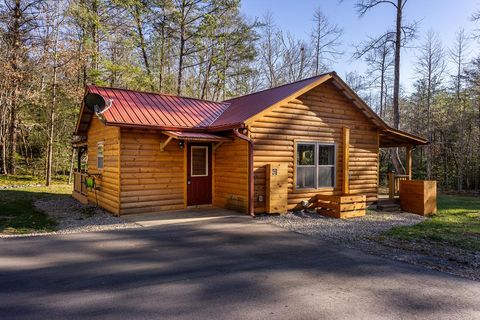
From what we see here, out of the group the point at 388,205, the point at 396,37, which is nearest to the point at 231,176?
the point at 388,205

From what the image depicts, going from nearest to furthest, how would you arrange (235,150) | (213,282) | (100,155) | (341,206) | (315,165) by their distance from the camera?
(213,282)
(341,206)
(235,150)
(315,165)
(100,155)

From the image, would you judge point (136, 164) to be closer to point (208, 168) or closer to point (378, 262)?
point (208, 168)

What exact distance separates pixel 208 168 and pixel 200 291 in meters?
6.73

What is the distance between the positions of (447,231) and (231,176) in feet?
19.4

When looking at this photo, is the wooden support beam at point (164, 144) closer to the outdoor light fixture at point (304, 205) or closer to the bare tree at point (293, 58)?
the outdoor light fixture at point (304, 205)

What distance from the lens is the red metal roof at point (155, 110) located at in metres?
9.20

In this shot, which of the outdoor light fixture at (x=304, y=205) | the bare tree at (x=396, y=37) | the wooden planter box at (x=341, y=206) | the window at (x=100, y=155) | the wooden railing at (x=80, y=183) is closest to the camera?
the wooden planter box at (x=341, y=206)

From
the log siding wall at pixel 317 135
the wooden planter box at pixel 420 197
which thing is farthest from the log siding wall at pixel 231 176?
the wooden planter box at pixel 420 197

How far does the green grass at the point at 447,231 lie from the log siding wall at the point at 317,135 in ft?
8.74

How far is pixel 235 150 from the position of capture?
9.84 metres

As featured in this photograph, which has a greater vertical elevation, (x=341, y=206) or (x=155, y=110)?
(x=155, y=110)

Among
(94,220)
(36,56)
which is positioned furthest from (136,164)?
(36,56)

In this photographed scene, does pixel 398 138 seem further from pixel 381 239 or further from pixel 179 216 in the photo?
pixel 179 216

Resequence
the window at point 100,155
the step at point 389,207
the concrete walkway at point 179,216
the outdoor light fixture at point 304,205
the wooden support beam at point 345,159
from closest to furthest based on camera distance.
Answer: the concrete walkway at point 179,216 < the outdoor light fixture at point 304,205 < the window at point 100,155 < the wooden support beam at point 345,159 < the step at point 389,207
